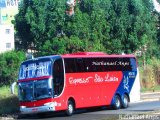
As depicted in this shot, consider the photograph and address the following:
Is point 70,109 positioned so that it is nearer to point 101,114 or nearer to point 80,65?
point 101,114

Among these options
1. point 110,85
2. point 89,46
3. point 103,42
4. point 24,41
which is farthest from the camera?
point 24,41

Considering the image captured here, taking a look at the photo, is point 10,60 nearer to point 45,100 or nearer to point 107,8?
point 107,8

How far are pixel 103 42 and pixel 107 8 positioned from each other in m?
5.16

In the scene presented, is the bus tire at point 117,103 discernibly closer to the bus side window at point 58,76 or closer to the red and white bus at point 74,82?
the red and white bus at point 74,82

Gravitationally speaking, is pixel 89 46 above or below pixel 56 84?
above

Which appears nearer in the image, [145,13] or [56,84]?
[56,84]

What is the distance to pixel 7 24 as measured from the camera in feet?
352

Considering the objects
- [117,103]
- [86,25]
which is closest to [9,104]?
[117,103]

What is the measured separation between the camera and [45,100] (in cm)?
2527

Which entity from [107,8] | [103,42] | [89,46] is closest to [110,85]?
[89,46]

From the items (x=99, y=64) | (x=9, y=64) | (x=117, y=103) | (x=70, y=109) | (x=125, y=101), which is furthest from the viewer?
(x=9, y=64)

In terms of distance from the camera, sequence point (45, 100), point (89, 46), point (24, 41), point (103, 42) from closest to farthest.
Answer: point (45, 100)
point (89, 46)
point (103, 42)
point (24, 41)

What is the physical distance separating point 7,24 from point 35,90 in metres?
83.4

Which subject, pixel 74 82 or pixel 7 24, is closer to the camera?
pixel 74 82
